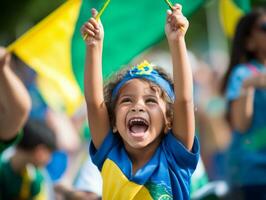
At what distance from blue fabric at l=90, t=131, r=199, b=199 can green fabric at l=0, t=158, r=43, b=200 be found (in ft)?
10.00

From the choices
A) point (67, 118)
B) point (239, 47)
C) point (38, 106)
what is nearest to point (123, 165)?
point (239, 47)

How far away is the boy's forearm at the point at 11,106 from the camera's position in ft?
21.7

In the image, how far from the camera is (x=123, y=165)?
5.63m

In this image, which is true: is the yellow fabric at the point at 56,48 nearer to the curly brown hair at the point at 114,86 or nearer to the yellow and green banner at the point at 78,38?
the yellow and green banner at the point at 78,38

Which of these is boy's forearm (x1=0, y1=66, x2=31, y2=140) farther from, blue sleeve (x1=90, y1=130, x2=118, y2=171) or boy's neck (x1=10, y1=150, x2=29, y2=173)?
boy's neck (x1=10, y1=150, x2=29, y2=173)

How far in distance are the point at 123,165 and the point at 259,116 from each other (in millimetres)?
2364

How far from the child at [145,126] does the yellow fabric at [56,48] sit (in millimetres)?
1407

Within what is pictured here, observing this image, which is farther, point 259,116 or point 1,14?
point 1,14

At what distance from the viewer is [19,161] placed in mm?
8680

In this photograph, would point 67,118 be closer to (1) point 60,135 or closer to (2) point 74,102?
(1) point 60,135

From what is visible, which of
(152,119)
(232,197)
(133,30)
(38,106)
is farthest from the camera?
(38,106)

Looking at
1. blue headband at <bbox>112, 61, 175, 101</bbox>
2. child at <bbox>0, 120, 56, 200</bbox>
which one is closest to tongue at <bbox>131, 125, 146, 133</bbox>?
blue headband at <bbox>112, 61, 175, 101</bbox>

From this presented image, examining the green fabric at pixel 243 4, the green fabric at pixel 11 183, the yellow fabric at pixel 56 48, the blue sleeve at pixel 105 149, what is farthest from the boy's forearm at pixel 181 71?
the green fabric at pixel 11 183

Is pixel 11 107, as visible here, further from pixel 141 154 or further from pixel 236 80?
pixel 236 80
